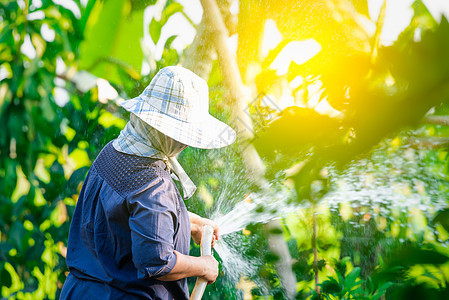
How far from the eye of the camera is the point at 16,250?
6.49ft

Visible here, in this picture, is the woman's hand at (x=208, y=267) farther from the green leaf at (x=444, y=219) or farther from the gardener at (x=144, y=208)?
the green leaf at (x=444, y=219)

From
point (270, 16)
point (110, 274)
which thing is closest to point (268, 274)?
point (110, 274)

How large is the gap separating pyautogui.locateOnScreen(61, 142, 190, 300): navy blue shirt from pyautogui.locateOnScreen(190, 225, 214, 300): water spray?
3 centimetres

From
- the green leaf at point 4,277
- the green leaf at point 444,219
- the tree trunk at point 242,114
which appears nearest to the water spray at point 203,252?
the tree trunk at point 242,114

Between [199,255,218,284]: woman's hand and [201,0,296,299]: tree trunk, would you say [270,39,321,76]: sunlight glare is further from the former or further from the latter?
[199,255,218,284]: woman's hand

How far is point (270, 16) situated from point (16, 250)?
156cm

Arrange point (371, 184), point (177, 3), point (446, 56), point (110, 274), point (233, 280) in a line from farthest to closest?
point (177, 3), point (233, 280), point (371, 184), point (110, 274), point (446, 56)

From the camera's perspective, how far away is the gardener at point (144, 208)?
88 cm

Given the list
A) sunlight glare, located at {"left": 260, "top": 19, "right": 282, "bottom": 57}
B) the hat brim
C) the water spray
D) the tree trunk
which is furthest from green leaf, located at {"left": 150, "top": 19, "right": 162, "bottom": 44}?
the water spray

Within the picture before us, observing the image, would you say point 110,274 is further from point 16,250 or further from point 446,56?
point 16,250

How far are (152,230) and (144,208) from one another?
48 millimetres

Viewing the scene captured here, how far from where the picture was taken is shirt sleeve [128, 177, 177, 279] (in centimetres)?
87

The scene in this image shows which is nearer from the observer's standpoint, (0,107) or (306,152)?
(306,152)

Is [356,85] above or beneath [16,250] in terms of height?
above
